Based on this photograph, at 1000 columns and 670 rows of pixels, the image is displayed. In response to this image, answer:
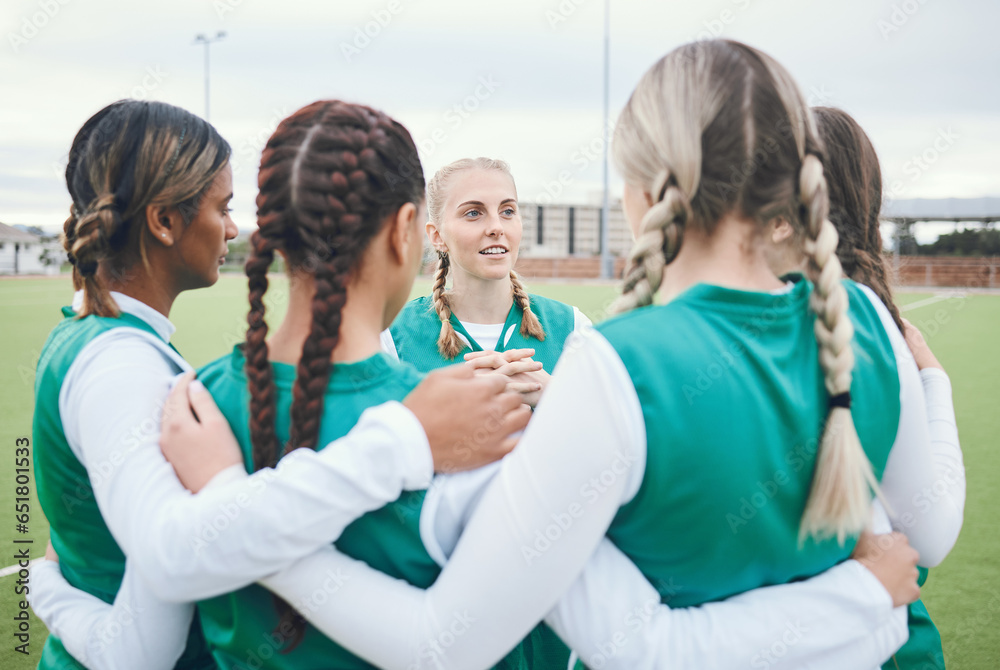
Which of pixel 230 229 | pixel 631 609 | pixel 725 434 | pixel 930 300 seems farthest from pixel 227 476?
pixel 930 300

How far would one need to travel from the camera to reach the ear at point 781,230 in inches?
47.5

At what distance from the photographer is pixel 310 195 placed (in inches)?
47.6

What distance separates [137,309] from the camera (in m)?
1.55

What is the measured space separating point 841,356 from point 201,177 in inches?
50.9

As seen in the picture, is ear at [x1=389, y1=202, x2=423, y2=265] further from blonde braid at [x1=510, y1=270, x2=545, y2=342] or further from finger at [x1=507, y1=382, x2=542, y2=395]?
blonde braid at [x1=510, y1=270, x2=545, y2=342]

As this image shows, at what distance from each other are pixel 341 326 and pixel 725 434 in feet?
2.02

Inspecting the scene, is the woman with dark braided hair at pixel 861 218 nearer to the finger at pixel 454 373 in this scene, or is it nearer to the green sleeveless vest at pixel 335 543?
the finger at pixel 454 373

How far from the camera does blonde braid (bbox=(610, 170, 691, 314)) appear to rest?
1130mm

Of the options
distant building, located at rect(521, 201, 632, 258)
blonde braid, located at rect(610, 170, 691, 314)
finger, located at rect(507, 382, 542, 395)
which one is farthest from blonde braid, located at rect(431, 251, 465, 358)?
distant building, located at rect(521, 201, 632, 258)

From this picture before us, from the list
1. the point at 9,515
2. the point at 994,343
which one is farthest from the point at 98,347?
the point at 994,343

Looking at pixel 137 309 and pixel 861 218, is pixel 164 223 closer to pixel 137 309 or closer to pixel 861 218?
pixel 137 309

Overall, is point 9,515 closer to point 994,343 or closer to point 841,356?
point 841,356

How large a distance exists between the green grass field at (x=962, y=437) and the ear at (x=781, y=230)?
3.21 ft

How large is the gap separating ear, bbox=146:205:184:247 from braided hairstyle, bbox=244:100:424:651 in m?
0.41
